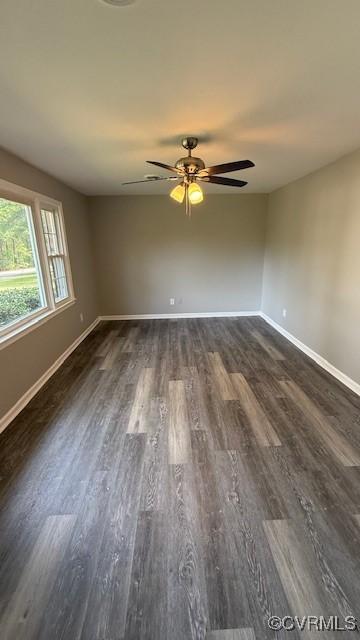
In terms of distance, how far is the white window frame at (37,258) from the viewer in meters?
2.56

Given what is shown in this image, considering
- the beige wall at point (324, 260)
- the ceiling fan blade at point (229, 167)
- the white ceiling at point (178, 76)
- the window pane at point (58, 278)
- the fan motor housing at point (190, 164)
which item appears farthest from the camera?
the window pane at point (58, 278)

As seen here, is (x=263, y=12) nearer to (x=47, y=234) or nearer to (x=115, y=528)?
(x=115, y=528)

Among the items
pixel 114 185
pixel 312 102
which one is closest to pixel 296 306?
pixel 312 102

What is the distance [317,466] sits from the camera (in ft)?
6.29

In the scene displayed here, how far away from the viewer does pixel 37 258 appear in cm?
314

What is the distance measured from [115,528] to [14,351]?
181 cm

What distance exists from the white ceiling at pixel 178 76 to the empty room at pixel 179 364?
0.04 feet

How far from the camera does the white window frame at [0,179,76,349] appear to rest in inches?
101

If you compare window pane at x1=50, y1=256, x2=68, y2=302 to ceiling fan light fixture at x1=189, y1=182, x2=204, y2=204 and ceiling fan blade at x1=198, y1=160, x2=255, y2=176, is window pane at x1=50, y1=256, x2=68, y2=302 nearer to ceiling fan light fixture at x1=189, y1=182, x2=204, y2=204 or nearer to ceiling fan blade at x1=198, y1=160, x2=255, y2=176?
ceiling fan light fixture at x1=189, y1=182, x2=204, y2=204

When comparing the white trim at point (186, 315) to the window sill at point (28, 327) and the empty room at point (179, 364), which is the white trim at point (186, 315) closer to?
the empty room at point (179, 364)

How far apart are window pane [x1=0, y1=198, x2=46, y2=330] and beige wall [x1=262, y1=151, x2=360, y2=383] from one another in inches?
134

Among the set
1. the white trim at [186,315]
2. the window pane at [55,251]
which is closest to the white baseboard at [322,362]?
the white trim at [186,315]

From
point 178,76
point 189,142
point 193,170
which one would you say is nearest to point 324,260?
point 193,170

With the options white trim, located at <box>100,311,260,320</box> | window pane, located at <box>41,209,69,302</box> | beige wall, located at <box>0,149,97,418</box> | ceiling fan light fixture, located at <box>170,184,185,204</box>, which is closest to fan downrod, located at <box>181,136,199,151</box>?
ceiling fan light fixture, located at <box>170,184,185,204</box>
